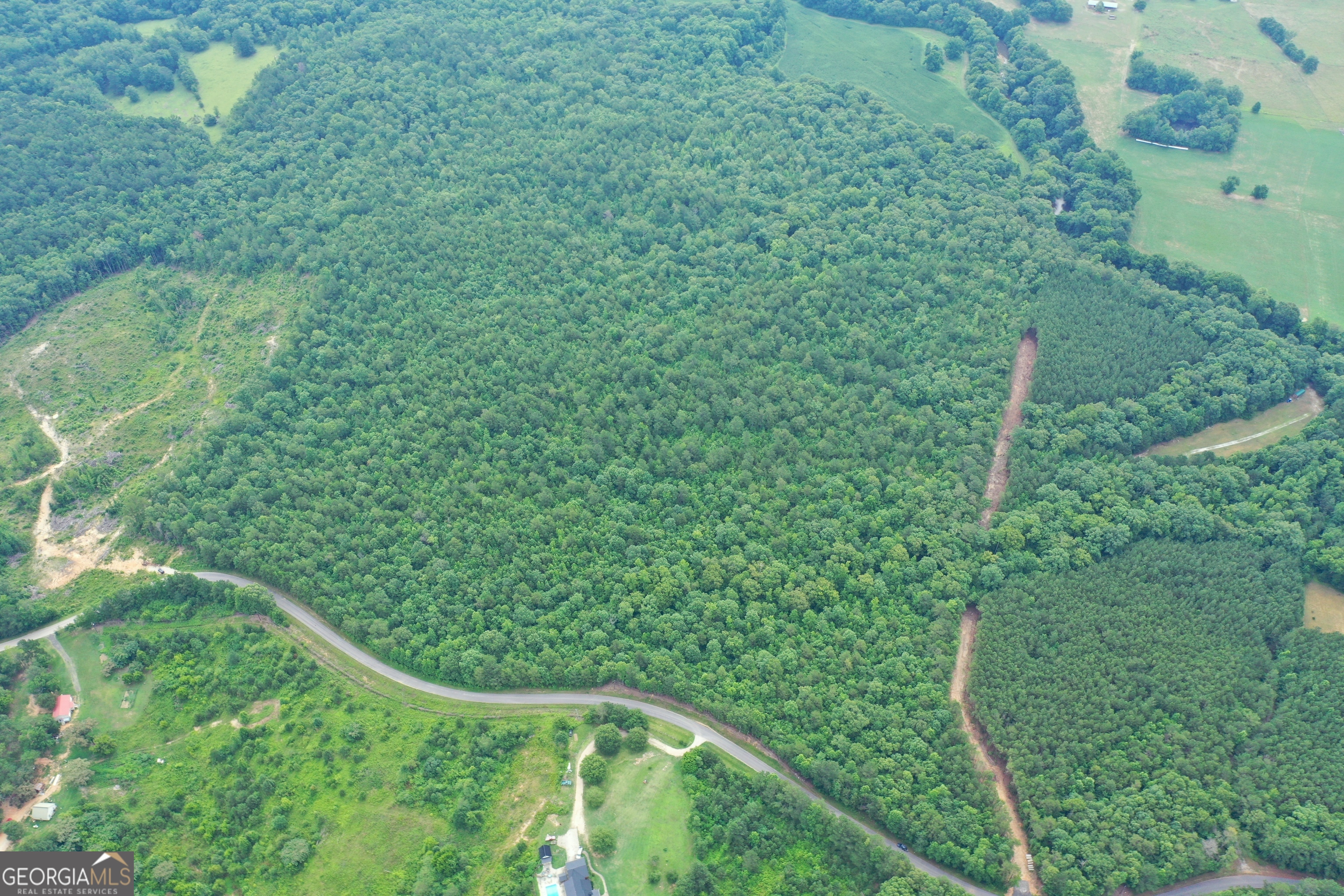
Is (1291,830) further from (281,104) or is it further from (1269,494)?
(281,104)

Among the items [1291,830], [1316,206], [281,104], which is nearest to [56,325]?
[281,104]

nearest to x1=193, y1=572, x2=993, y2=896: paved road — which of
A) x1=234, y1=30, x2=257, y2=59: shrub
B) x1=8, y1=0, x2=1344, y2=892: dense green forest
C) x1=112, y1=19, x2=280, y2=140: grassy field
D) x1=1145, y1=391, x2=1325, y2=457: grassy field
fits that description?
x1=8, y1=0, x2=1344, y2=892: dense green forest

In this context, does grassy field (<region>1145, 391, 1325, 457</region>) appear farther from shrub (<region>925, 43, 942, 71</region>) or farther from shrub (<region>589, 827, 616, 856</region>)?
shrub (<region>925, 43, 942, 71</region>)

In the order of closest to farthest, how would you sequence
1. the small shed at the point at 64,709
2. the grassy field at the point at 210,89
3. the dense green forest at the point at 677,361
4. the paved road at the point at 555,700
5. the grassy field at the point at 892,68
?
the paved road at the point at 555,700
the small shed at the point at 64,709
the dense green forest at the point at 677,361
the grassy field at the point at 210,89
the grassy field at the point at 892,68

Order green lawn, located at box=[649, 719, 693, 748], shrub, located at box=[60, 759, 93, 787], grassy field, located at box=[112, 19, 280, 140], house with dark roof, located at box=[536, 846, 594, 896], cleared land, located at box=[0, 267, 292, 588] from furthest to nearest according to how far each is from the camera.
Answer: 1. grassy field, located at box=[112, 19, 280, 140]
2. cleared land, located at box=[0, 267, 292, 588]
3. green lawn, located at box=[649, 719, 693, 748]
4. shrub, located at box=[60, 759, 93, 787]
5. house with dark roof, located at box=[536, 846, 594, 896]

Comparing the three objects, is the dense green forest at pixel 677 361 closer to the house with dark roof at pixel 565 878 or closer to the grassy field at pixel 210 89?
the grassy field at pixel 210 89

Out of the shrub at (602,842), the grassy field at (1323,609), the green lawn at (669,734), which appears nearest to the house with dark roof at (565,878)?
the shrub at (602,842)

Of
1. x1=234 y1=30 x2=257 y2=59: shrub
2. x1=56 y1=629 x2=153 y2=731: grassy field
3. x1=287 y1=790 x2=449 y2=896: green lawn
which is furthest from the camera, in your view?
x1=234 y1=30 x2=257 y2=59: shrub
